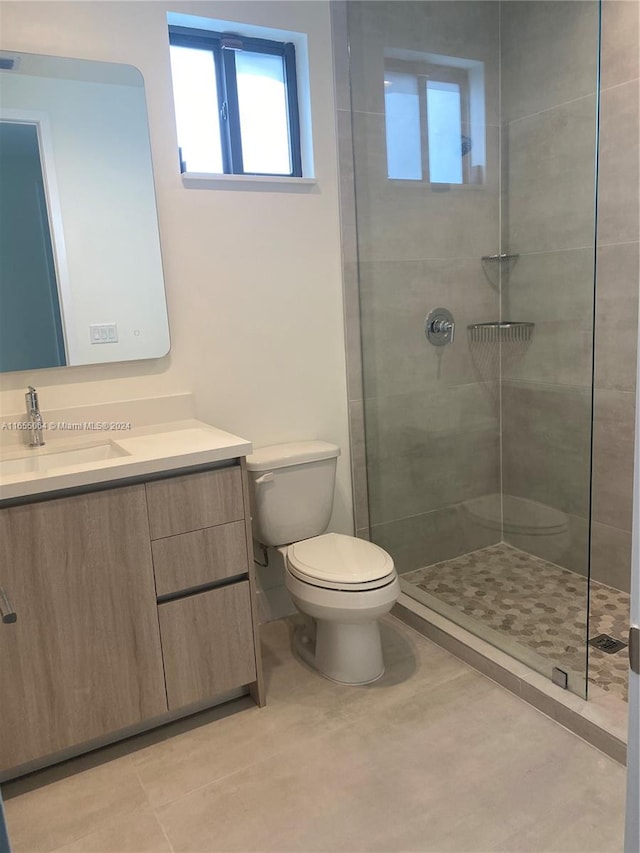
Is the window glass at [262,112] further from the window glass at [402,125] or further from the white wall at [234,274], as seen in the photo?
the window glass at [402,125]

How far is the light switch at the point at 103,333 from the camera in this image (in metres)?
2.19

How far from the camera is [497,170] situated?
262 centimetres

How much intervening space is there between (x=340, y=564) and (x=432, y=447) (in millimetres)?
803

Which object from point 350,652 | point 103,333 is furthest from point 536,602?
point 103,333

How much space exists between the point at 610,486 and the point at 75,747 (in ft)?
7.25

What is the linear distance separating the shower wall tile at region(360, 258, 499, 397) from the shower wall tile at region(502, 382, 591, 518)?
0.65 feet

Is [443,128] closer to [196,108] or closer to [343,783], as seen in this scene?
[196,108]

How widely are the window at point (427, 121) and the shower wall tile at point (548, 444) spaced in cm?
91

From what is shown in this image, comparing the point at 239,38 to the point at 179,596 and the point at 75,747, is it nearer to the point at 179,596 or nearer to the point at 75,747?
the point at 179,596

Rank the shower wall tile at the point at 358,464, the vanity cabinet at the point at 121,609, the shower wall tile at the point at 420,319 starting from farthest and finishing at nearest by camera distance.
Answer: the shower wall tile at the point at 358,464
the shower wall tile at the point at 420,319
the vanity cabinet at the point at 121,609

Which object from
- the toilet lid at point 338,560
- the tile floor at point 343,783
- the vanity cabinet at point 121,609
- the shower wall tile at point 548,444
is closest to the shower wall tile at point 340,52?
the shower wall tile at point 548,444

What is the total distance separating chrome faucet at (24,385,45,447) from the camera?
2.06m

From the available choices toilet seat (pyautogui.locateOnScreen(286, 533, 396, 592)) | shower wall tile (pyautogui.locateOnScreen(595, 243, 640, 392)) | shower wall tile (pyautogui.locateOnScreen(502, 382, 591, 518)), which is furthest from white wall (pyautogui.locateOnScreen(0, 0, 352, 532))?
shower wall tile (pyautogui.locateOnScreen(595, 243, 640, 392))

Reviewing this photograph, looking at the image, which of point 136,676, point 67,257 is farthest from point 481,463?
point 67,257
